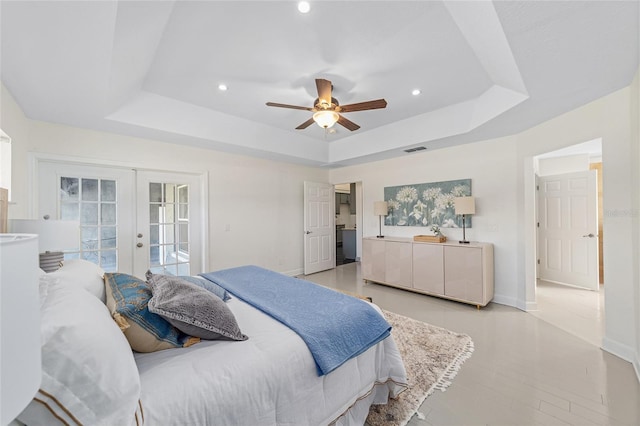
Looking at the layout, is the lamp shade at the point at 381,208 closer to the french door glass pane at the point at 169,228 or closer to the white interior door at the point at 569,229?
the white interior door at the point at 569,229

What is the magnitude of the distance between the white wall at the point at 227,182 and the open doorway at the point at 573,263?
13.2 ft

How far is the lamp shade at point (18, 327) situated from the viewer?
0.39 m

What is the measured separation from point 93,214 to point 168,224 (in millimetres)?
850

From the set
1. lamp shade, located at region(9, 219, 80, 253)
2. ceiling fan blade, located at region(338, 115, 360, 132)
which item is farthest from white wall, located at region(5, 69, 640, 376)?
ceiling fan blade, located at region(338, 115, 360, 132)

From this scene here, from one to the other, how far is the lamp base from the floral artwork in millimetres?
4413

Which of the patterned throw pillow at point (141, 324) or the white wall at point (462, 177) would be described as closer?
the patterned throw pillow at point (141, 324)

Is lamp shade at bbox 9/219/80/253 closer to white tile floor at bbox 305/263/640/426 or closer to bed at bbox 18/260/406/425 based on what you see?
bed at bbox 18/260/406/425

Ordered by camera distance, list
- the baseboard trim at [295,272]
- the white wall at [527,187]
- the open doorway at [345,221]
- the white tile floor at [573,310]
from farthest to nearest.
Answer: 1. the open doorway at [345,221]
2. the baseboard trim at [295,272]
3. the white tile floor at [573,310]
4. the white wall at [527,187]

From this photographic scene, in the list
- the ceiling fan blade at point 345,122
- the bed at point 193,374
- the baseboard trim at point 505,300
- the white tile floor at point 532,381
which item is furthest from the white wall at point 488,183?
the bed at point 193,374

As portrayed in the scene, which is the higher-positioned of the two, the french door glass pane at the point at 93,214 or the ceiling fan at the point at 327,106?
the ceiling fan at the point at 327,106

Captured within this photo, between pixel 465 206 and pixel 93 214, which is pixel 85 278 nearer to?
pixel 93 214

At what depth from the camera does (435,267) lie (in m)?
3.84

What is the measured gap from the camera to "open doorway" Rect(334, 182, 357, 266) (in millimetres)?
7227

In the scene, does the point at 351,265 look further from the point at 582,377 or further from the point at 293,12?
the point at 293,12
